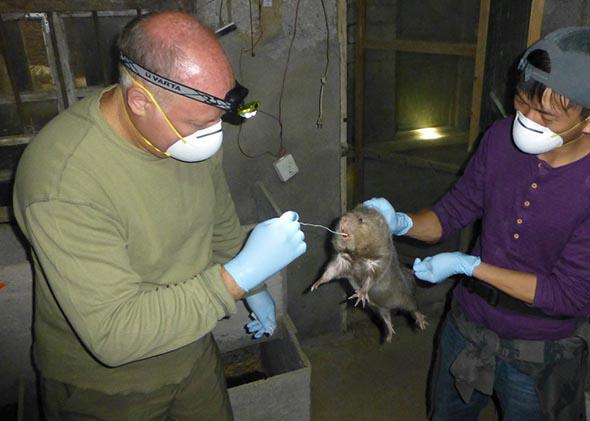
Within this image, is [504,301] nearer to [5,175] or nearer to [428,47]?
[428,47]

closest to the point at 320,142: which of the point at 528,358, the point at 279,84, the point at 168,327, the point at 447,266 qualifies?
the point at 279,84

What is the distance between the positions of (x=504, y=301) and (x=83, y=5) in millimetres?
3106

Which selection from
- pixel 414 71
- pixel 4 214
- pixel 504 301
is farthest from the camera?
pixel 414 71

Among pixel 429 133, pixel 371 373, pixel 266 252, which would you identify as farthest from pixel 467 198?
pixel 429 133

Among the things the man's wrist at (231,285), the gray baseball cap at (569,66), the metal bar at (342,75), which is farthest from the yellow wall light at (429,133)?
the man's wrist at (231,285)

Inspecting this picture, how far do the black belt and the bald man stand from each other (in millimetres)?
962

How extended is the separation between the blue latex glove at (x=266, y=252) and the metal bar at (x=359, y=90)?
13.3 ft

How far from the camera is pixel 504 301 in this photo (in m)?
2.28

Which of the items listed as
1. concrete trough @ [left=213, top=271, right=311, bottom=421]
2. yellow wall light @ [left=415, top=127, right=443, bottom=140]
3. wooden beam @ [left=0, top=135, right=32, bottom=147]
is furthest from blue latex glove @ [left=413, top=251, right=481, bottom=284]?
yellow wall light @ [left=415, top=127, right=443, bottom=140]

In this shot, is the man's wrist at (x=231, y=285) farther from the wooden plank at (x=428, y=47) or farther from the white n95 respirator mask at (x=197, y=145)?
the wooden plank at (x=428, y=47)

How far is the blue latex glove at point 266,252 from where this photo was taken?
6.16ft

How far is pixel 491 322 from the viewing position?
2.36 meters

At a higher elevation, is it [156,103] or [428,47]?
[156,103]

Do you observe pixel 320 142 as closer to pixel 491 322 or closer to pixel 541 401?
pixel 491 322
